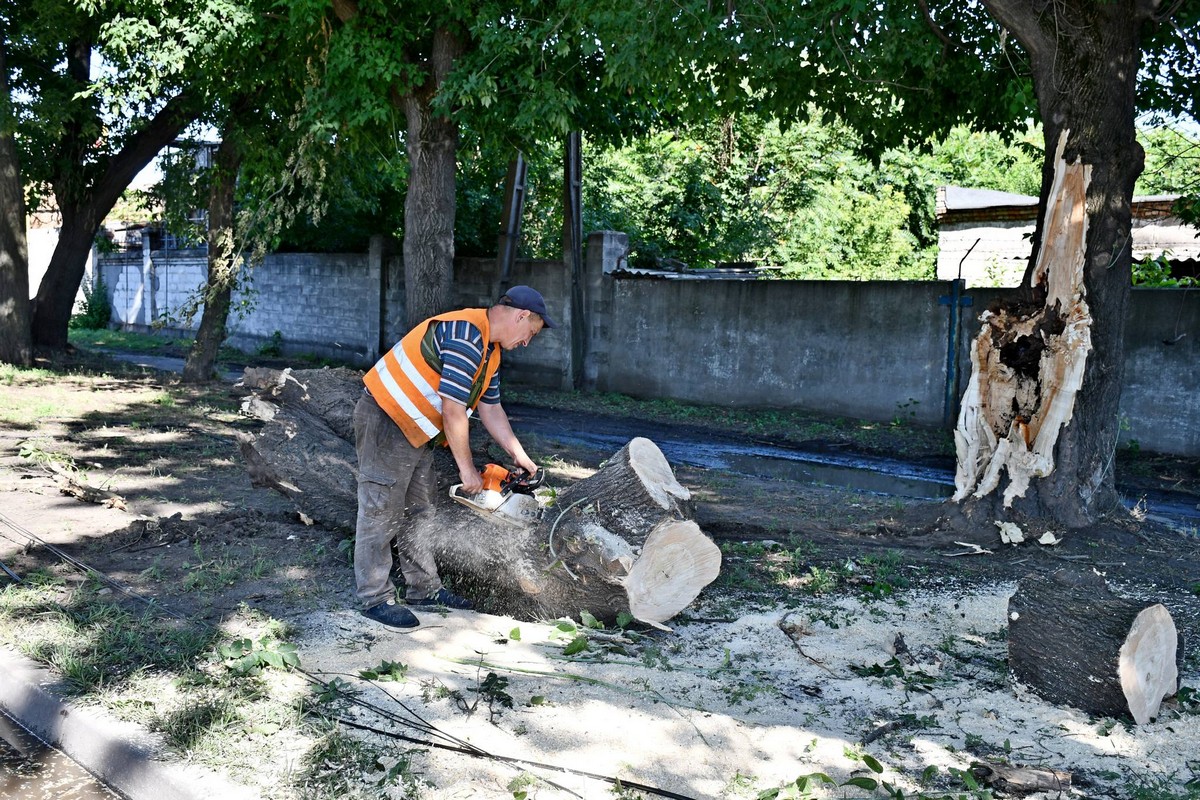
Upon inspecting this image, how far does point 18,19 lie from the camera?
14.7 metres

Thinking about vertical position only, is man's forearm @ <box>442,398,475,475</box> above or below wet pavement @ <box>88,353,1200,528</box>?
above

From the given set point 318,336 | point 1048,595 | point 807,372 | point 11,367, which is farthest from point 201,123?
point 1048,595

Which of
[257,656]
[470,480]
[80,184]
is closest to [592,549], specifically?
[470,480]

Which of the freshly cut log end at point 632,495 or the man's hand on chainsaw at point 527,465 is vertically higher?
the man's hand on chainsaw at point 527,465

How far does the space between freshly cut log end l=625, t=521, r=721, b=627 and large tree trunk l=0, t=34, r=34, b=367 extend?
1349 cm

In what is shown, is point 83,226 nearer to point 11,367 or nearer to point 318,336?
point 11,367

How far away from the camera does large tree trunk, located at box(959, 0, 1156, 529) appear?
22.7 ft

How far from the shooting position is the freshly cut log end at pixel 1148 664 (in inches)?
159

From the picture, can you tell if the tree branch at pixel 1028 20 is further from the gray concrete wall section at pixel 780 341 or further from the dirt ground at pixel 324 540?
the gray concrete wall section at pixel 780 341

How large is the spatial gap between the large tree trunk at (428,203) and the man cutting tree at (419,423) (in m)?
6.07

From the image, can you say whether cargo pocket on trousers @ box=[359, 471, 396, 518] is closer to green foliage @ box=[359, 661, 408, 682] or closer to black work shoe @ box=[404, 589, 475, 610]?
black work shoe @ box=[404, 589, 475, 610]

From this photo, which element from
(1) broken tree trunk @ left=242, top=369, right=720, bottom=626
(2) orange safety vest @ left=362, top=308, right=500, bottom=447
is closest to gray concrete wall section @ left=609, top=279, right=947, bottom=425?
(1) broken tree trunk @ left=242, top=369, right=720, bottom=626

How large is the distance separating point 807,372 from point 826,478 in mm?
4166

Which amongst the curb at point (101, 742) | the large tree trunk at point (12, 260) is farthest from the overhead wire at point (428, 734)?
the large tree trunk at point (12, 260)
